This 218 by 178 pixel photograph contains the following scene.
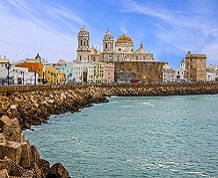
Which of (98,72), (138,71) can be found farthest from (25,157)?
(138,71)

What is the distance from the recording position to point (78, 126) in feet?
84.0

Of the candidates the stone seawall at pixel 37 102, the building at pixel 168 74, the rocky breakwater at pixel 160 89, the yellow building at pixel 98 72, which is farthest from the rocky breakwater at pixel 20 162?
the building at pixel 168 74

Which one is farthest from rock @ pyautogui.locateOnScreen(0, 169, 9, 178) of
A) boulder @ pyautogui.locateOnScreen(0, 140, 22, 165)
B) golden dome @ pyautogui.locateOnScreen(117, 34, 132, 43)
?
golden dome @ pyautogui.locateOnScreen(117, 34, 132, 43)

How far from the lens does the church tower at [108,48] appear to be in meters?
104

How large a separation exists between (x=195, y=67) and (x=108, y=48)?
73.8 feet

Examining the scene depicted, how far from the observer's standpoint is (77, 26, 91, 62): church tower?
98.1 metres

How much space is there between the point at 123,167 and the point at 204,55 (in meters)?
102

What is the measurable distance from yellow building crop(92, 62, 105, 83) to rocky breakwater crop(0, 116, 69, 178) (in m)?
75.9

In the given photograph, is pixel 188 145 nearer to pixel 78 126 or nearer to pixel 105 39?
pixel 78 126

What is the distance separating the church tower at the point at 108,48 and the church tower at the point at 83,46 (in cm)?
578

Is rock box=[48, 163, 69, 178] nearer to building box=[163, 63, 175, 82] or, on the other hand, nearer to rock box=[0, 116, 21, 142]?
rock box=[0, 116, 21, 142]

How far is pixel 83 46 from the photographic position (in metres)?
99.4

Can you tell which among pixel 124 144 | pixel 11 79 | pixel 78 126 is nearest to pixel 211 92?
pixel 11 79

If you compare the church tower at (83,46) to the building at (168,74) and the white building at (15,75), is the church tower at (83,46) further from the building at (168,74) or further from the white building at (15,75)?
the white building at (15,75)
